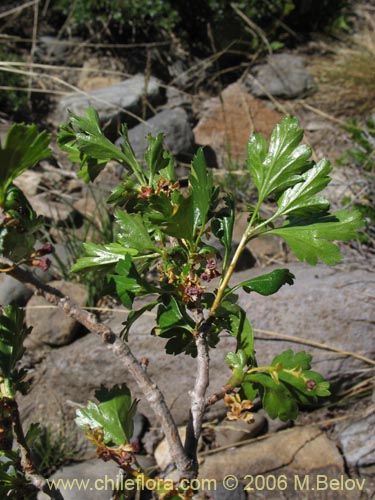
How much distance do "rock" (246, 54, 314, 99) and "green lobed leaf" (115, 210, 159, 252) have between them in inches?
130

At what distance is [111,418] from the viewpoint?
661 millimetres

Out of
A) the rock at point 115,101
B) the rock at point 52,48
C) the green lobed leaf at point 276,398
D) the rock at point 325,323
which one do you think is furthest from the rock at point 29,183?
the green lobed leaf at point 276,398

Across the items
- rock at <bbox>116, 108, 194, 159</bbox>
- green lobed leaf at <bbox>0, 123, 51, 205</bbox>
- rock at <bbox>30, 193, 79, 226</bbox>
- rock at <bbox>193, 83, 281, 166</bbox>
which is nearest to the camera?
green lobed leaf at <bbox>0, 123, 51, 205</bbox>

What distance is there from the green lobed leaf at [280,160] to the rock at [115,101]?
8.58ft

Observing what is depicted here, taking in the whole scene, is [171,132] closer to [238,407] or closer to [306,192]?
[306,192]

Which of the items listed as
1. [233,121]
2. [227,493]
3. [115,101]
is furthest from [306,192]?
[233,121]

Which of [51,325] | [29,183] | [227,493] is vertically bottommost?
[227,493]

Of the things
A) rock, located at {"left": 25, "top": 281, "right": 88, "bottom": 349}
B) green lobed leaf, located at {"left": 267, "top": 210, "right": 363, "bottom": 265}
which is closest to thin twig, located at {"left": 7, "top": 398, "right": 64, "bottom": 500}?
green lobed leaf, located at {"left": 267, "top": 210, "right": 363, "bottom": 265}

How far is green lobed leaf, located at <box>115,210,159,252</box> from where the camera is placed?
66 cm

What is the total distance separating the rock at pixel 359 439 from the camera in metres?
1.91

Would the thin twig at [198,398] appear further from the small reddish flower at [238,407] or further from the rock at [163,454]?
the rock at [163,454]

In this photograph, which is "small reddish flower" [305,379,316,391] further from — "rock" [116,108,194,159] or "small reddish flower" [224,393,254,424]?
"rock" [116,108,194,159]

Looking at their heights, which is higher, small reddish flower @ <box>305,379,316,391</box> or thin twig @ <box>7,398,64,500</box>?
small reddish flower @ <box>305,379,316,391</box>

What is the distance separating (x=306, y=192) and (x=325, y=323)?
149cm
